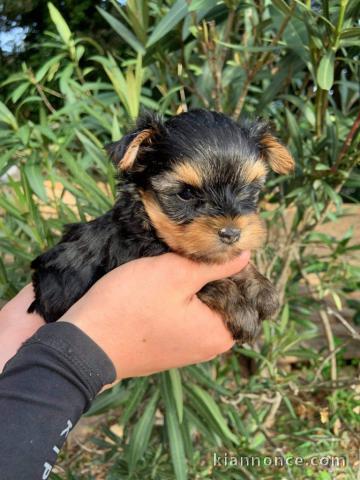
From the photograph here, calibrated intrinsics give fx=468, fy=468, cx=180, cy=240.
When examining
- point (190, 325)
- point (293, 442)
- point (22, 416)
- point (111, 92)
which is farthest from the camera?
point (293, 442)

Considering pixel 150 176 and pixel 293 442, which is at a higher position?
pixel 150 176

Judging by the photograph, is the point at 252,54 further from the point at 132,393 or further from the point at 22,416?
the point at 22,416

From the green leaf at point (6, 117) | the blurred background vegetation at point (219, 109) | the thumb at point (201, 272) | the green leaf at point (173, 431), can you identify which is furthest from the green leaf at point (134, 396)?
the green leaf at point (6, 117)

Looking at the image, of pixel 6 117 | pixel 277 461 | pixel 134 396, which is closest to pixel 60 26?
pixel 6 117

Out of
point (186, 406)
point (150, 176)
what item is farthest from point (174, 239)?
point (186, 406)

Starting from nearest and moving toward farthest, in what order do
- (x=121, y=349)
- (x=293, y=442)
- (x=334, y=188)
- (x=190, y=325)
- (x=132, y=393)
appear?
(x=121, y=349), (x=190, y=325), (x=132, y=393), (x=334, y=188), (x=293, y=442)

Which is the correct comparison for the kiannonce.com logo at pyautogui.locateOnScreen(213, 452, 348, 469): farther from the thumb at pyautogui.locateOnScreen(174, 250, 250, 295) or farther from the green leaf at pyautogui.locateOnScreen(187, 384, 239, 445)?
the thumb at pyautogui.locateOnScreen(174, 250, 250, 295)

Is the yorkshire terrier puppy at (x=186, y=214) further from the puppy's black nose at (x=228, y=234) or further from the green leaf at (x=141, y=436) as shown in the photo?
the green leaf at (x=141, y=436)
